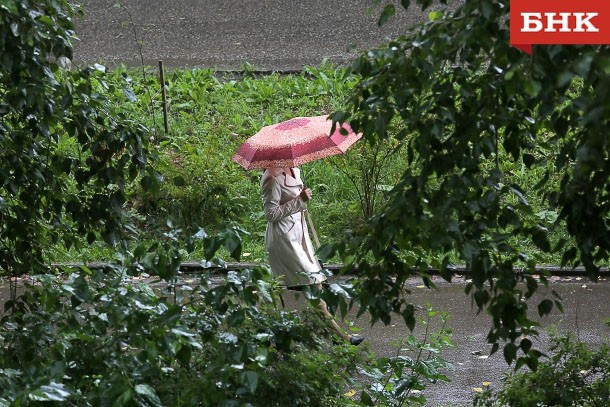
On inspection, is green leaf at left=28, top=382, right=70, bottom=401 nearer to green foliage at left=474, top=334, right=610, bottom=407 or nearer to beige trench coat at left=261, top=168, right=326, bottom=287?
green foliage at left=474, top=334, right=610, bottom=407

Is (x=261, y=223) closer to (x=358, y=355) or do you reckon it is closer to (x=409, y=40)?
(x=358, y=355)

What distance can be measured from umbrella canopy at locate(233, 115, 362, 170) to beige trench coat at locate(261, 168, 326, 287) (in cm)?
20

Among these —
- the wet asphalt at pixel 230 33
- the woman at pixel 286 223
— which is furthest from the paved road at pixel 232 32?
the woman at pixel 286 223

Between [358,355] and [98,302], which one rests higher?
[98,302]

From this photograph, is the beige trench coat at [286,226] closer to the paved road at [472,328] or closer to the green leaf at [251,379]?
the paved road at [472,328]

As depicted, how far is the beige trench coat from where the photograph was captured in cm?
870

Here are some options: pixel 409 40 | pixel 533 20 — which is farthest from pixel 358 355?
pixel 533 20

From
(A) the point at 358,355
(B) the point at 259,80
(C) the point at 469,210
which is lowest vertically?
(A) the point at 358,355

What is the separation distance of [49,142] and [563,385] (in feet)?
9.68

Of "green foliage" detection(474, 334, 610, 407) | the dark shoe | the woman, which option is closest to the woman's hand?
the woman

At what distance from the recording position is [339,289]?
4.80 m

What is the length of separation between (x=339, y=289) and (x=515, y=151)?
3.07 feet

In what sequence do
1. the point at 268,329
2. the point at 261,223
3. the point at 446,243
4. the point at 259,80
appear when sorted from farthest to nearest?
the point at 259,80
the point at 261,223
the point at 268,329
the point at 446,243

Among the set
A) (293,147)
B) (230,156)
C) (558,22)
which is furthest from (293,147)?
(558,22)
